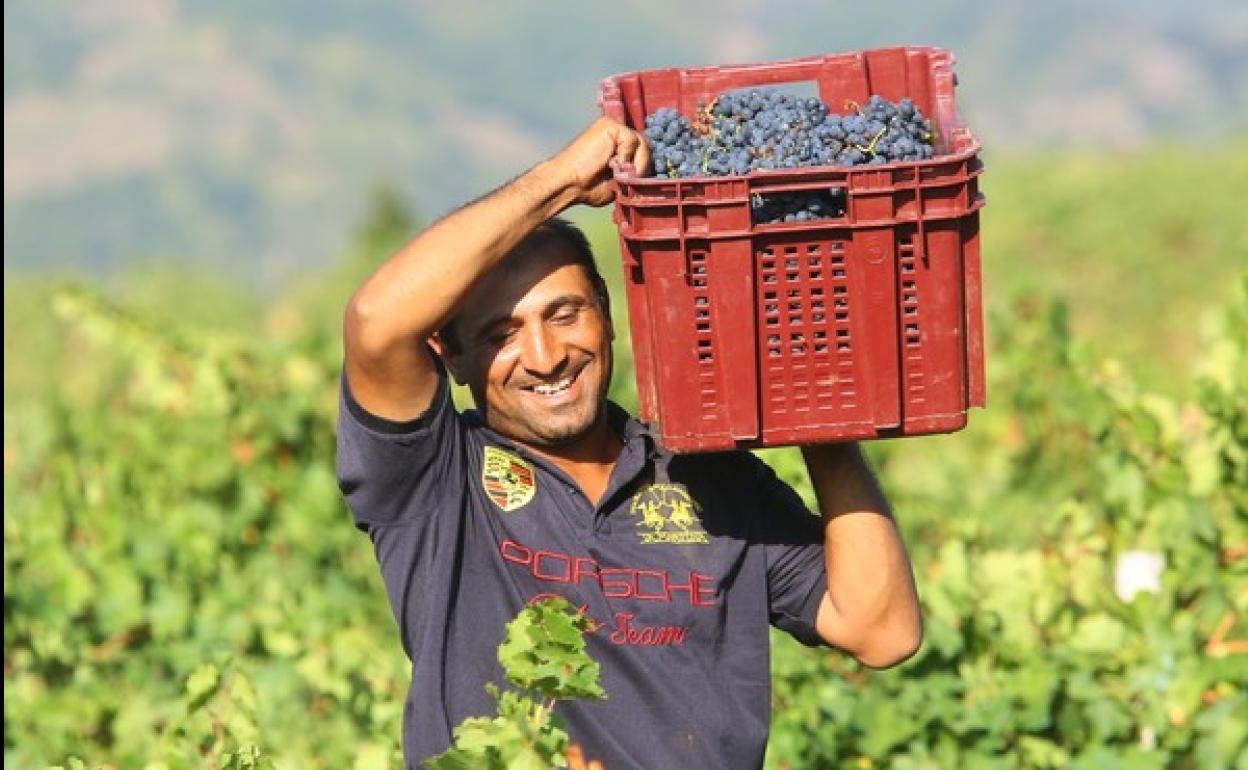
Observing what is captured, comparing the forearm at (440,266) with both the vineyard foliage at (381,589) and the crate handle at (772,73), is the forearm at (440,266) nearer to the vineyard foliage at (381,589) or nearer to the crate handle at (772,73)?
the crate handle at (772,73)

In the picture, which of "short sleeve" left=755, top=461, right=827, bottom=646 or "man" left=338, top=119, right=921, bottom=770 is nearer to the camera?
"man" left=338, top=119, right=921, bottom=770

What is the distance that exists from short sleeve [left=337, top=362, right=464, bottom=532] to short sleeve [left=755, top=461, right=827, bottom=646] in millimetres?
510

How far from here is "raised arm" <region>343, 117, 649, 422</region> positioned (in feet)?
10.9

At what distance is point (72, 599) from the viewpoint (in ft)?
19.7

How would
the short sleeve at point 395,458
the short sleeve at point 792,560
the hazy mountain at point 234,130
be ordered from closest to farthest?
the short sleeve at point 395,458 → the short sleeve at point 792,560 → the hazy mountain at point 234,130

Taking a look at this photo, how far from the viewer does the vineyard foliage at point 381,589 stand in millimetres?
4957

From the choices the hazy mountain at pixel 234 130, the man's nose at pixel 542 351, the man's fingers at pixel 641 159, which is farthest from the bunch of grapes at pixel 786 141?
the hazy mountain at pixel 234 130

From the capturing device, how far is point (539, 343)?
3525 millimetres

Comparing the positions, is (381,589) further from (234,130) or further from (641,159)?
(234,130)

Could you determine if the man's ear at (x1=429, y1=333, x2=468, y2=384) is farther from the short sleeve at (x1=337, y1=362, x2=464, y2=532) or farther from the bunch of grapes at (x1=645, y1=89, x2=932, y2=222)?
the bunch of grapes at (x1=645, y1=89, x2=932, y2=222)

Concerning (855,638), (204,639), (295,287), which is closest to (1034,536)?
(204,639)

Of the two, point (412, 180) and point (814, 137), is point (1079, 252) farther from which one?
point (412, 180)

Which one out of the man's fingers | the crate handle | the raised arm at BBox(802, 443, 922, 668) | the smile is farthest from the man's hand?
the raised arm at BBox(802, 443, 922, 668)

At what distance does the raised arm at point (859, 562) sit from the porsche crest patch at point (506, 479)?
0.43 m
